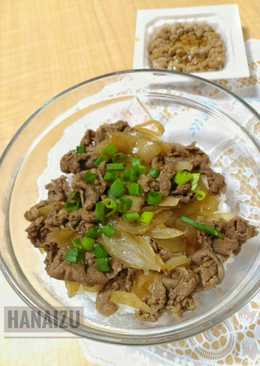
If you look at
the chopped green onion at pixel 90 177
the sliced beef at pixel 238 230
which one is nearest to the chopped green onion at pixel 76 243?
the chopped green onion at pixel 90 177

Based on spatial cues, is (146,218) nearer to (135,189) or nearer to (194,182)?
(135,189)

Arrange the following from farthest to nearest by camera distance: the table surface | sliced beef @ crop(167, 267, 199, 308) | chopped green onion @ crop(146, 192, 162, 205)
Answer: the table surface → chopped green onion @ crop(146, 192, 162, 205) → sliced beef @ crop(167, 267, 199, 308)

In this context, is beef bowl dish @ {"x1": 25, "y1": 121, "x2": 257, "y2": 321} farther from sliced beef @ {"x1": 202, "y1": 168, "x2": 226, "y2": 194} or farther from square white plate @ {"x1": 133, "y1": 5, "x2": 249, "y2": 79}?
square white plate @ {"x1": 133, "y1": 5, "x2": 249, "y2": 79}

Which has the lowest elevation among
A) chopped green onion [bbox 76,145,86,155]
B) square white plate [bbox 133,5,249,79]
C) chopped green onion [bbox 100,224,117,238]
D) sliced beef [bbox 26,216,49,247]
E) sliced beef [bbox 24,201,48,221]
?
chopped green onion [bbox 100,224,117,238]

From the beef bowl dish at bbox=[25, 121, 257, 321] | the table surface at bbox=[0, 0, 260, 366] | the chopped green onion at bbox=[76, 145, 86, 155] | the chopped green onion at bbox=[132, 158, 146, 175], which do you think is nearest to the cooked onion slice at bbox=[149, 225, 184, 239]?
the beef bowl dish at bbox=[25, 121, 257, 321]

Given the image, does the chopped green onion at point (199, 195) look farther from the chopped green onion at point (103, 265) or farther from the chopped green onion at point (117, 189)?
the chopped green onion at point (103, 265)

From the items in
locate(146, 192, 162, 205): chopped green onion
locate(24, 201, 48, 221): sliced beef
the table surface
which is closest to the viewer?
locate(146, 192, 162, 205): chopped green onion
